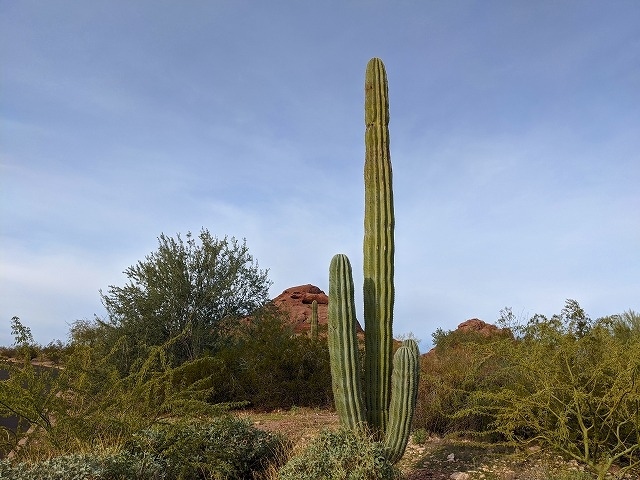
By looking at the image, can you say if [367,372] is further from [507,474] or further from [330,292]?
[507,474]

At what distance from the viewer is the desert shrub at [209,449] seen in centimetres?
702

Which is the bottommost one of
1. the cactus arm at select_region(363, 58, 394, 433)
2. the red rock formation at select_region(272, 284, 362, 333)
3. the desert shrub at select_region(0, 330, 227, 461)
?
the desert shrub at select_region(0, 330, 227, 461)

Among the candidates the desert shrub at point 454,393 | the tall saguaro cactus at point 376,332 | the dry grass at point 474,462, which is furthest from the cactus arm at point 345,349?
the desert shrub at point 454,393

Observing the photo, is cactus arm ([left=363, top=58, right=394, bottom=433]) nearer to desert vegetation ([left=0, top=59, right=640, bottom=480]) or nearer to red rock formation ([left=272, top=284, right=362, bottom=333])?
desert vegetation ([left=0, top=59, right=640, bottom=480])

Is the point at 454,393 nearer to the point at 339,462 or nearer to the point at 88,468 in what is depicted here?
the point at 339,462

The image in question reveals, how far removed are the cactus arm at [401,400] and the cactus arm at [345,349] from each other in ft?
1.30

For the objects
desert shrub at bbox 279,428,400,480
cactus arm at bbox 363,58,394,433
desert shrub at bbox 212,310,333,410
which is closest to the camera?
desert shrub at bbox 279,428,400,480

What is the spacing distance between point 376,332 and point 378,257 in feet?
3.29

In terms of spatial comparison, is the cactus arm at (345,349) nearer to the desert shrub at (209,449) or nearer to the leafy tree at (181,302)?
the desert shrub at (209,449)

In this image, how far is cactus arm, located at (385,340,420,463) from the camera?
705cm

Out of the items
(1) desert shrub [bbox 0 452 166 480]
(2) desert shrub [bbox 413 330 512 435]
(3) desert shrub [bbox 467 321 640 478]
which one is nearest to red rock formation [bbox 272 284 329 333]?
(2) desert shrub [bbox 413 330 512 435]

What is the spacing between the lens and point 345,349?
7086 mm

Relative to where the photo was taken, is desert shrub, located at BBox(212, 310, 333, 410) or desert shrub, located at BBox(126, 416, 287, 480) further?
desert shrub, located at BBox(212, 310, 333, 410)

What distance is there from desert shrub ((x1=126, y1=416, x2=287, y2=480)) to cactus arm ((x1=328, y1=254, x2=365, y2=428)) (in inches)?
46.3
